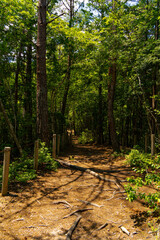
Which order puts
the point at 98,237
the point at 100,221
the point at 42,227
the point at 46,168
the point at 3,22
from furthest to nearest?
the point at 3,22
the point at 46,168
the point at 100,221
the point at 42,227
the point at 98,237

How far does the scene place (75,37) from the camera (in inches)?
454

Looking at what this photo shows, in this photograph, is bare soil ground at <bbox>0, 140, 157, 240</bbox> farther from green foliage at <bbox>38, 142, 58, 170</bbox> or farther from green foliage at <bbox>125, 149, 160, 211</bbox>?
green foliage at <bbox>38, 142, 58, 170</bbox>

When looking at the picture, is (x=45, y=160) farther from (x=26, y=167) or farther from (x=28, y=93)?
(x=28, y=93)

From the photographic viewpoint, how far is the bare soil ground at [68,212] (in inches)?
113

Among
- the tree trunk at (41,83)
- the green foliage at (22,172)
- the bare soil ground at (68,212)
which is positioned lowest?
the bare soil ground at (68,212)

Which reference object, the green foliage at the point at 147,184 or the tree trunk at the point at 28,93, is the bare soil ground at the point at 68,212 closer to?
the green foliage at the point at 147,184

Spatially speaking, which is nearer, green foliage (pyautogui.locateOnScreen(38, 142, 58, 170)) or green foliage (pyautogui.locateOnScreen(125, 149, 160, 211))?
green foliage (pyautogui.locateOnScreen(125, 149, 160, 211))

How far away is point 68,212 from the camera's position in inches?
142

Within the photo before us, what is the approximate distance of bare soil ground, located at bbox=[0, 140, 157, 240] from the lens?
2881 millimetres

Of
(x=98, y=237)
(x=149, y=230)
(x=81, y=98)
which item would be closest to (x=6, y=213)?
(x=98, y=237)

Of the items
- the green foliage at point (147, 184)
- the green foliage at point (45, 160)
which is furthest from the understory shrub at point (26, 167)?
the green foliage at point (147, 184)

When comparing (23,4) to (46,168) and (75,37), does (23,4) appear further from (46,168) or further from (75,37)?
(46,168)

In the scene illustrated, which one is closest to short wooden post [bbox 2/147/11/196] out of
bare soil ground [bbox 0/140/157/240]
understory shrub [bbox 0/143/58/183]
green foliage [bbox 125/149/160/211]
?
bare soil ground [bbox 0/140/157/240]

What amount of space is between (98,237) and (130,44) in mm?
9243
